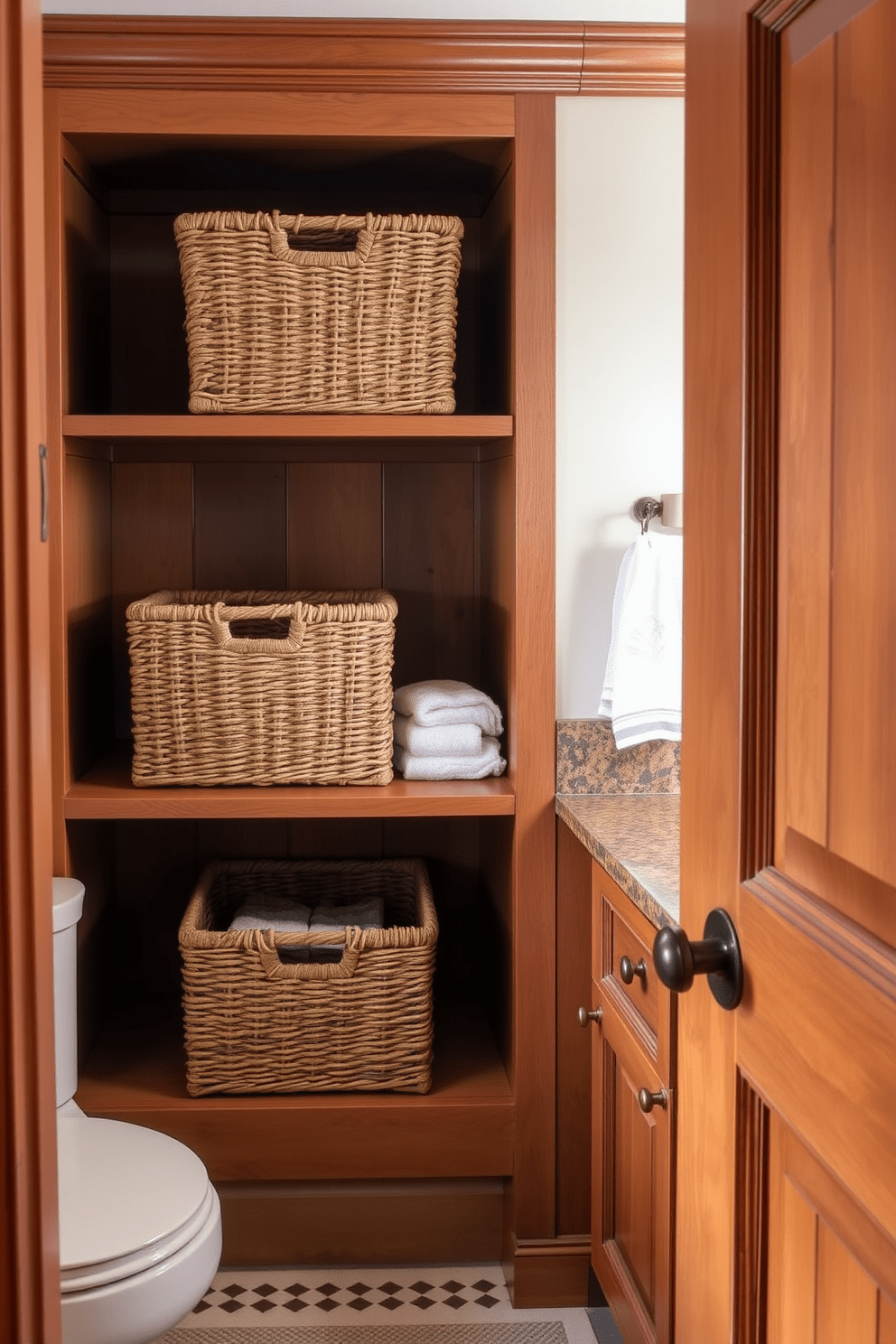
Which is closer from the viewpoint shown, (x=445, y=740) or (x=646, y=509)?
(x=646, y=509)

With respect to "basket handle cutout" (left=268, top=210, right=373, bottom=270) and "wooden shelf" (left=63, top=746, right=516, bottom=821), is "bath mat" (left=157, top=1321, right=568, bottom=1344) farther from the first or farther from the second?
"basket handle cutout" (left=268, top=210, right=373, bottom=270)

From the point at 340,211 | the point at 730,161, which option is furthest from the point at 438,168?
the point at 730,161

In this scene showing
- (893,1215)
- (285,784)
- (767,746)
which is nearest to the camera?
(893,1215)

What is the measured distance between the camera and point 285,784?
231 cm

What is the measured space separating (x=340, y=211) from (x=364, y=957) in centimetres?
153

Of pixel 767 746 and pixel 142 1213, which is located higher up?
pixel 767 746

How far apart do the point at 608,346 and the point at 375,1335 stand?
5.66 feet

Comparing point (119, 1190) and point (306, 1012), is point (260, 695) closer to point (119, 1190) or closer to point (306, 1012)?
point (306, 1012)

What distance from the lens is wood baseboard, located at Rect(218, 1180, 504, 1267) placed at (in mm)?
2328

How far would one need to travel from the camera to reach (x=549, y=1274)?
2248mm

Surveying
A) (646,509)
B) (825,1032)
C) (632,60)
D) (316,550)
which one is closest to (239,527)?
(316,550)

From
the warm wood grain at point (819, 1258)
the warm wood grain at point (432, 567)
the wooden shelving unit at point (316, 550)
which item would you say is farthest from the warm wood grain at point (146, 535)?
the warm wood grain at point (819, 1258)

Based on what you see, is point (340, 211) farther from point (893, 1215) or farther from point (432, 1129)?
point (893, 1215)

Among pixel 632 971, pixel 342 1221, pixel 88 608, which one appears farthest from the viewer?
pixel 88 608
